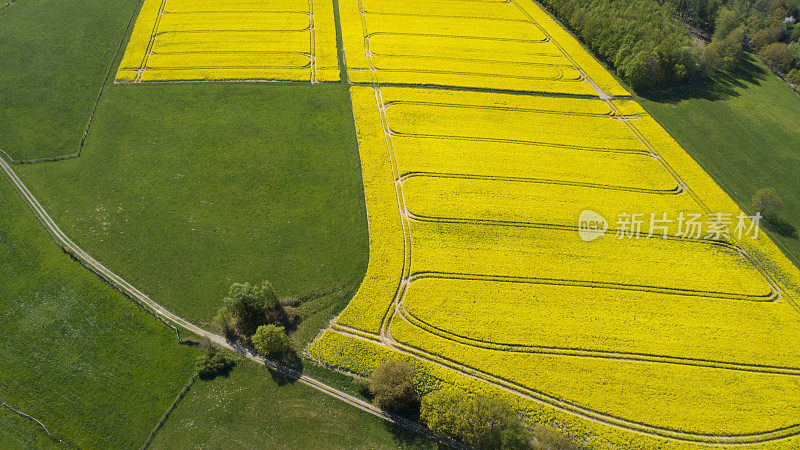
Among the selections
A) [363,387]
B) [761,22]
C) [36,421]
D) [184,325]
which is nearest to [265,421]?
[363,387]

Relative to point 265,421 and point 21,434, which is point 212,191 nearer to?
point 21,434

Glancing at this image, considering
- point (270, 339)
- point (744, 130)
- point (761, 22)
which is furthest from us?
point (761, 22)

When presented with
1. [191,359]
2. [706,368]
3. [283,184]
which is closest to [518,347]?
[706,368]

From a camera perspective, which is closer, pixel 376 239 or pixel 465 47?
pixel 376 239

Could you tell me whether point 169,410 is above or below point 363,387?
below

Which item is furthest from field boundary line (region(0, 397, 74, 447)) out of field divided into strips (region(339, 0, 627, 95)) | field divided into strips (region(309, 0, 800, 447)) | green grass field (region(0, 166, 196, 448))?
field divided into strips (region(339, 0, 627, 95))

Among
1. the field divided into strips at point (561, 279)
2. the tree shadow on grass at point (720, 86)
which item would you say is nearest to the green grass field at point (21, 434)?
the field divided into strips at point (561, 279)

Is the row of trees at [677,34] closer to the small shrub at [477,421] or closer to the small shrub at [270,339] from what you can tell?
the small shrub at [477,421]
